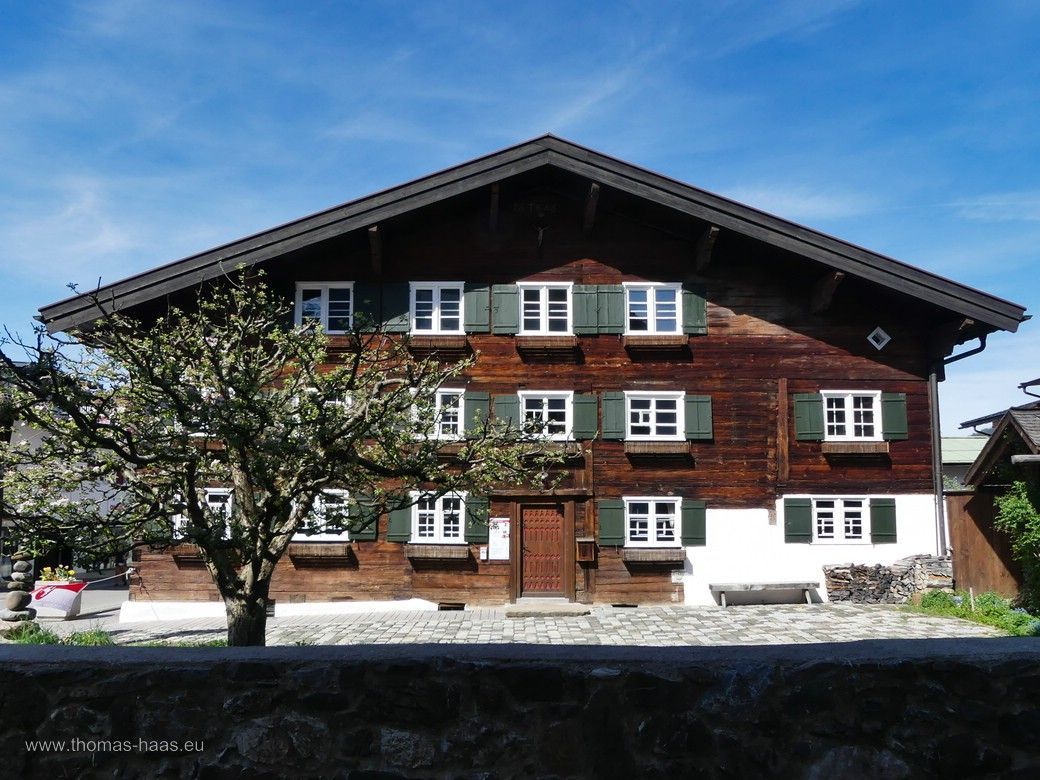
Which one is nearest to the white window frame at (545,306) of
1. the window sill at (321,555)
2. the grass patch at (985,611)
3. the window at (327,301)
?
the window at (327,301)

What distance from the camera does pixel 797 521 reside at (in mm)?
17422

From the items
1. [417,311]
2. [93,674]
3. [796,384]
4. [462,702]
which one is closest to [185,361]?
[93,674]

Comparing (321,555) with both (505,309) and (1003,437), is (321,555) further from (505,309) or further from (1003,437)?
(1003,437)

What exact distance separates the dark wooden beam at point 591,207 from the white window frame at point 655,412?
11.7 feet

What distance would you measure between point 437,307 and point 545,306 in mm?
2228

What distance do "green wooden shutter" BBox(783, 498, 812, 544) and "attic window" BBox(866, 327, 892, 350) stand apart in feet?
11.8

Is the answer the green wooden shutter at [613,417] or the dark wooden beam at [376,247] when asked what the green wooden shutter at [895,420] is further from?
the dark wooden beam at [376,247]

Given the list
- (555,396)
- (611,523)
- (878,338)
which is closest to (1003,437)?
(878,338)

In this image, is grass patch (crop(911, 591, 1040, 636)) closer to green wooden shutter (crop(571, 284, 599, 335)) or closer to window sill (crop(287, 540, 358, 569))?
green wooden shutter (crop(571, 284, 599, 335))

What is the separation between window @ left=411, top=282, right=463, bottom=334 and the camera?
17.7 m

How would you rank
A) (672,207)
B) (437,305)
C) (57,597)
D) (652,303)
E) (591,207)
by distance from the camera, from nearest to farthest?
(57,597), (672,207), (591,207), (437,305), (652,303)

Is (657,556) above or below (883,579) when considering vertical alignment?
above

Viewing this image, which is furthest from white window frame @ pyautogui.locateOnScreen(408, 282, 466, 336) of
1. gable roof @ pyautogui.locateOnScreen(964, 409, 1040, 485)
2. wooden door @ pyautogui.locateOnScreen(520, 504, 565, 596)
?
gable roof @ pyautogui.locateOnScreen(964, 409, 1040, 485)

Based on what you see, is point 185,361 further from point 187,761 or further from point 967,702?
point 967,702
